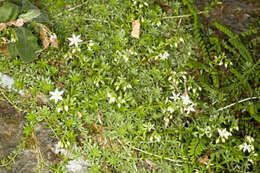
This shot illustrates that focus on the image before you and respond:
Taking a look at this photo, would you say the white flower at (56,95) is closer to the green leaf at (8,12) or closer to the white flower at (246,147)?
the green leaf at (8,12)

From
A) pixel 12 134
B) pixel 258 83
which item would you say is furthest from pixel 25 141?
pixel 258 83

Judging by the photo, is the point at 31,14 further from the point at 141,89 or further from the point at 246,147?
the point at 246,147

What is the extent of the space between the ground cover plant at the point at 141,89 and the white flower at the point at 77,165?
0.01 meters

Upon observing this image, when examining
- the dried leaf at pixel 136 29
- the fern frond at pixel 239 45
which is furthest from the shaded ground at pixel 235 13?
the dried leaf at pixel 136 29

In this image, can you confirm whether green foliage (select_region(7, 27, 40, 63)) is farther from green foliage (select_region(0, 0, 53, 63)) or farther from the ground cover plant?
the ground cover plant

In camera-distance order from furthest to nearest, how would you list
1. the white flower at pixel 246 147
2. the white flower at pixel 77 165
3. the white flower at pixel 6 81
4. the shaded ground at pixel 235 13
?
the shaded ground at pixel 235 13, the white flower at pixel 246 147, the white flower at pixel 6 81, the white flower at pixel 77 165

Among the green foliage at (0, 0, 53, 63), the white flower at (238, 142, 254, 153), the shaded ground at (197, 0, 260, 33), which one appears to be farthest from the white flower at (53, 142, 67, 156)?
the shaded ground at (197, 0, 260, 33)

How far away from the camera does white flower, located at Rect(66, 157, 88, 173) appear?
3516 mm

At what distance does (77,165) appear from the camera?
3.55 meters

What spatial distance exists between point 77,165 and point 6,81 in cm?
164

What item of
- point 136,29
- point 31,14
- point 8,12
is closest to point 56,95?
point 31,14

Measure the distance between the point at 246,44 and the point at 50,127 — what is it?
3729mm

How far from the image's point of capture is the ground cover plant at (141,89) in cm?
367

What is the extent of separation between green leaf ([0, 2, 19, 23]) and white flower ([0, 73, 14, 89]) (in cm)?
89
